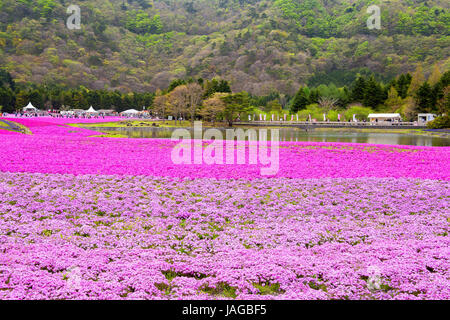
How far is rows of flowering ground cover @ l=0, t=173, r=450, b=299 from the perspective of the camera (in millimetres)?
6535

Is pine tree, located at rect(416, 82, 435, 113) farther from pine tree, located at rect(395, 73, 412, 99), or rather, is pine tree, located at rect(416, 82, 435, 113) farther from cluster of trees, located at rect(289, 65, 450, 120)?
pine tree, located at rect(395, 73, 412, 99)

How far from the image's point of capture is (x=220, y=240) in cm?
895

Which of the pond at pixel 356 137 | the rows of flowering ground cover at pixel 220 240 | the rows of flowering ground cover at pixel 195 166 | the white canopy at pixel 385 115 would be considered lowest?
the rows of flowering ground cover at pixel 220 240

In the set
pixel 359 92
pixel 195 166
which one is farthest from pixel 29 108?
pixel 195 166

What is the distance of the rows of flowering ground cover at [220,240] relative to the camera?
21.4 feet

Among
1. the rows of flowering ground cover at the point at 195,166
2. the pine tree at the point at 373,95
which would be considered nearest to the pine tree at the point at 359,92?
the pine tree at the point at 373,95

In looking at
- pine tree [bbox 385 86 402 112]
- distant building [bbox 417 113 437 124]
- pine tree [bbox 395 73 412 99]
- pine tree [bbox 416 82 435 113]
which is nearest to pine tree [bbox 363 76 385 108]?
pine tree [bbox 385 86 402 112]

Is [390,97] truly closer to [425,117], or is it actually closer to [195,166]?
[425,117]

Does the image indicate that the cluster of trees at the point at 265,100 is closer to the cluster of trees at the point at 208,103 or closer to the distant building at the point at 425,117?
the cluster of trees at the point at 208,103

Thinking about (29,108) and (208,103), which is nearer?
(208,103)

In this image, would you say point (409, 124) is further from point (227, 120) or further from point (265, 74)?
point (265, 74)

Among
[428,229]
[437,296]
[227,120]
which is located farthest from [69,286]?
[227,120]

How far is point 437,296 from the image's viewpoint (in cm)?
619

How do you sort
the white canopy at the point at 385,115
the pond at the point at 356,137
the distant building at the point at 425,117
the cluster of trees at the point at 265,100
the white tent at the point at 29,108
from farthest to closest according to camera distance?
the white tent at the point at 29,108 → the white canopy at the point at 385,115 → the cluster of trees at the point at 265,100 → the distant building at the point at 425,117 → the pond at the point at 356,137
